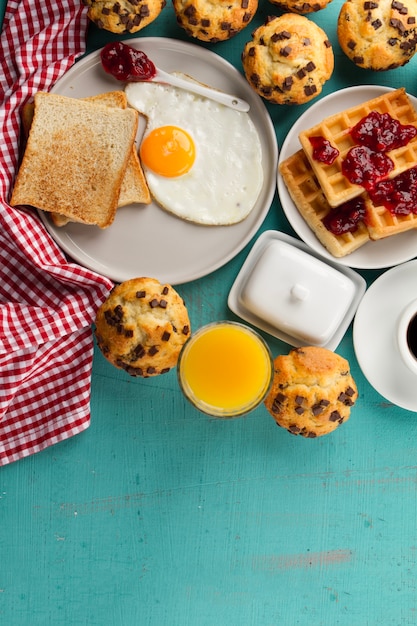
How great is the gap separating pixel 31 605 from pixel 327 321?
1.75 m

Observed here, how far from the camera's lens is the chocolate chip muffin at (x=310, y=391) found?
8.03ft

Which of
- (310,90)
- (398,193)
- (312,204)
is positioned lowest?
(312,204)

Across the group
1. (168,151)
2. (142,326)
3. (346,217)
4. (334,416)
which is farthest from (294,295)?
(168,151)

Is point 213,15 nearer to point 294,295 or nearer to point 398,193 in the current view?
point 398,193

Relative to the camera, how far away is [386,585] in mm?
2785

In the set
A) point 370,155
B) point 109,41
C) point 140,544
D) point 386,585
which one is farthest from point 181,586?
point 109,41

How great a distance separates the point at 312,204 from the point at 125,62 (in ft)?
3.13

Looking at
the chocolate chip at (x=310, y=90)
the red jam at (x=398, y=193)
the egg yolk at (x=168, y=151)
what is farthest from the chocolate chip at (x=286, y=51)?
the red jam at (x=398, y=193)

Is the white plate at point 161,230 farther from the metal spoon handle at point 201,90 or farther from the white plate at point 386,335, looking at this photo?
the white plate at point 386,335

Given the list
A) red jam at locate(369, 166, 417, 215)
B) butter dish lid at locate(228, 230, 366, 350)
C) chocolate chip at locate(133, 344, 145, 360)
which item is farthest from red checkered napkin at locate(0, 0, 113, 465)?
red jam at locate(369, 166, 417, 215)

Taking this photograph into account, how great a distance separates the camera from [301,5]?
2527 mm

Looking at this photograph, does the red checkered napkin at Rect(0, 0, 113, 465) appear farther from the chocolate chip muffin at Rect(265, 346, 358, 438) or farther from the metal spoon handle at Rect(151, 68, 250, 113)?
the chocolate chip muffin at Rect(265, 346, 358, 438)

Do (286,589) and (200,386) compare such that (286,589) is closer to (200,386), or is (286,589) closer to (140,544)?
(140,544)

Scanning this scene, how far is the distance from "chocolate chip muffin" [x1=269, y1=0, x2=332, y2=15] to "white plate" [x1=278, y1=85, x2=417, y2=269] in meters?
0.33
